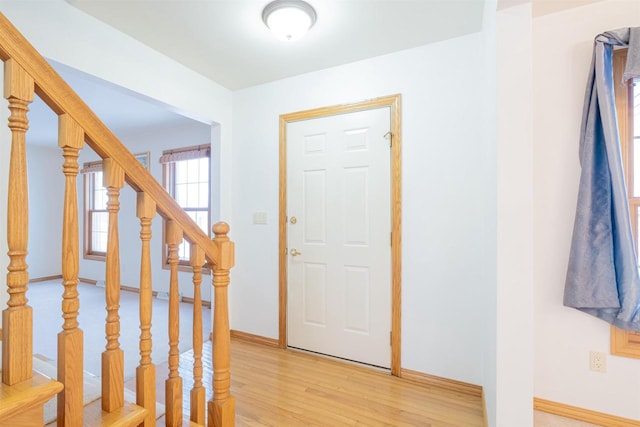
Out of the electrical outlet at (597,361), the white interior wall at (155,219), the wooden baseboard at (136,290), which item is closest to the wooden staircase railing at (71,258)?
the electrical outlet at (597,361)

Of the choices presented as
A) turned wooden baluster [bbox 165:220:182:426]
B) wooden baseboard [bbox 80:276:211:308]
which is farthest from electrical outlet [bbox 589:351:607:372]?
wooden baseboard [bbox 80:276:211:308]

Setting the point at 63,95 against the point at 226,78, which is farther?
the point at 226,78

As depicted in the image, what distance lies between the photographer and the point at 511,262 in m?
1.32

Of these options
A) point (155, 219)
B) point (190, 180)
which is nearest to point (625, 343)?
point (190, 180)

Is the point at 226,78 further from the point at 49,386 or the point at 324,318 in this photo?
the point at 49,386

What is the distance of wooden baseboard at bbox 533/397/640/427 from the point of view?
5.74ft

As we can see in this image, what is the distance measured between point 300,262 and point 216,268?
133 cm

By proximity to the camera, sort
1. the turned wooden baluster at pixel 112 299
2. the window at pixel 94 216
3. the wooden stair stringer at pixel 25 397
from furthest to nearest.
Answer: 1. the window at pixel 94 216
2. the turned wooden baluster at pixel 112 299
3. the wooden stair stringer at pixel 25 397

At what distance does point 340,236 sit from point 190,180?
9.28 feet

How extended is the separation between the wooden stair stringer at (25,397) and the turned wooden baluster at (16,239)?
3cm

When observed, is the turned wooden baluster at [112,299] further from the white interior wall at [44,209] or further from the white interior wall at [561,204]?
the white interior wall at [44,209]

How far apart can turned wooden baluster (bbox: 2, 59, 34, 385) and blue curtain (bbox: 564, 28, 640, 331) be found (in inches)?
96.1

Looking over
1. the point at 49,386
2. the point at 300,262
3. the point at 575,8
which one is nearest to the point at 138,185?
the point at 49,386

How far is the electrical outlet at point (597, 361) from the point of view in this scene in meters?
1.80
